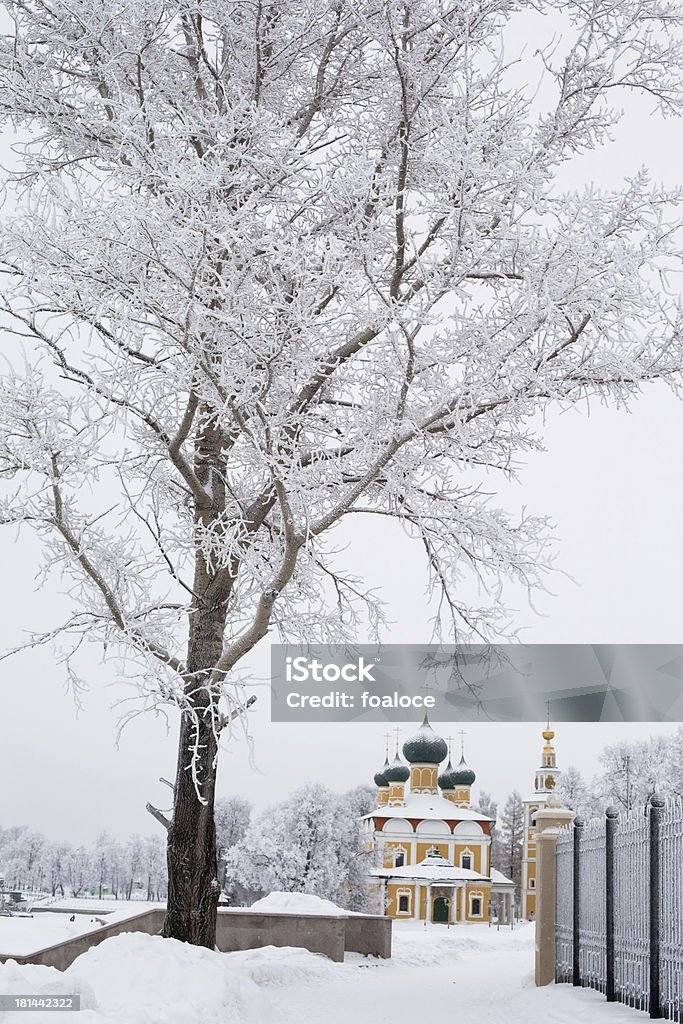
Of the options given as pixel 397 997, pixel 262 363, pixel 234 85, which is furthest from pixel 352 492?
pixel 397 997

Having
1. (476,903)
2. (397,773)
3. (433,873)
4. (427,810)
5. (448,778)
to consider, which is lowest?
(476,903)

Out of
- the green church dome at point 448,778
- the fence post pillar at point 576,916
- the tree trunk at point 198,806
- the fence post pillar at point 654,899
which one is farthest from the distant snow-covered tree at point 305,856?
the fence post pillar at point 654,899

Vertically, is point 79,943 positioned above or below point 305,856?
above

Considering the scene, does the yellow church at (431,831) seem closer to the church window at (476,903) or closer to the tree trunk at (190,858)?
the church window at (476,903)

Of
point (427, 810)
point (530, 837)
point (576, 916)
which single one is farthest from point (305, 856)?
point (576, 916)

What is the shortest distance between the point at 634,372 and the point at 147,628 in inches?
160

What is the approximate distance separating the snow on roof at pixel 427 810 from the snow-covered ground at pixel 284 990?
38065 millimetres

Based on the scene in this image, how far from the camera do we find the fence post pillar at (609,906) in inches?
366

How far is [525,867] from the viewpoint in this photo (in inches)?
2101

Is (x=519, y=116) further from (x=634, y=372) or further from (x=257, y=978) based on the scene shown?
(x=257, y=978)

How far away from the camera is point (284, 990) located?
1151 cm

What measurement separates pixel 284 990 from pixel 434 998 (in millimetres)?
1580

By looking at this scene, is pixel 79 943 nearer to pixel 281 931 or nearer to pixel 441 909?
pixel 281 931

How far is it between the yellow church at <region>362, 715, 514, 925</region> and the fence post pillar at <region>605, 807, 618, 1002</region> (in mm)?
42651
